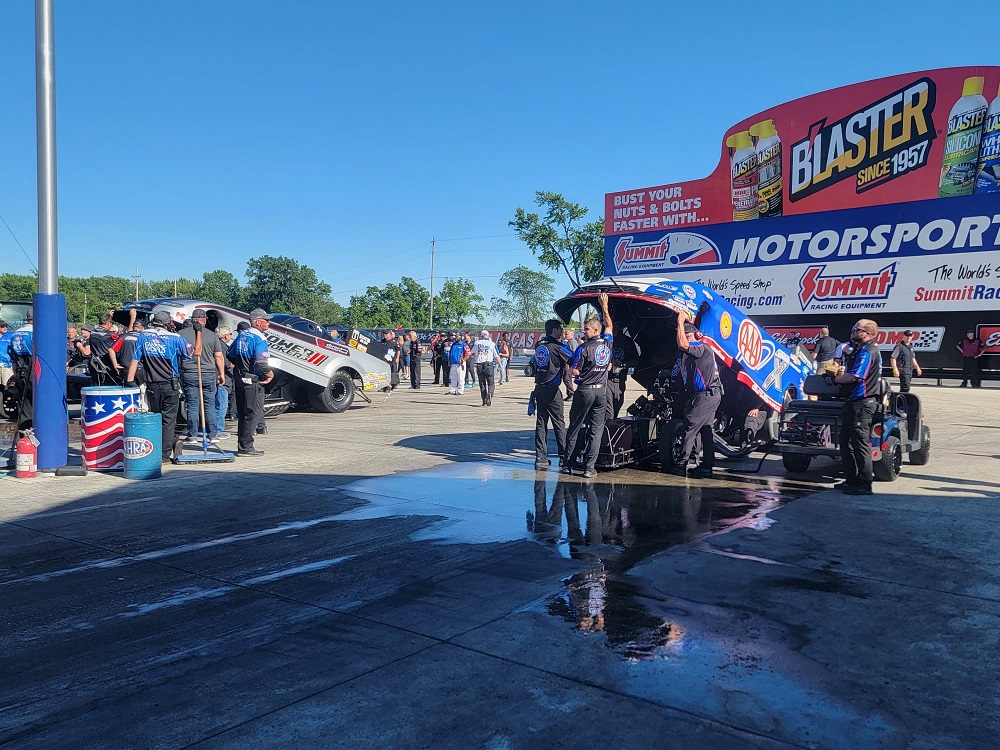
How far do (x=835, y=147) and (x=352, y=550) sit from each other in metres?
29.1

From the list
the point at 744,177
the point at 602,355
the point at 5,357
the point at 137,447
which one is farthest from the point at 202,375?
the point at 744,177

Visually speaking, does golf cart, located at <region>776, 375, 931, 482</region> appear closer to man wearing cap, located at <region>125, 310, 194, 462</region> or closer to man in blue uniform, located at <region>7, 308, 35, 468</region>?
man wearing cap, located at <region>125, 310, 194, 462</region>

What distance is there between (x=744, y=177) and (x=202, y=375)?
27129mm

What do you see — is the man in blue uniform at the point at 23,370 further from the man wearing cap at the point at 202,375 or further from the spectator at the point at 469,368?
the spectator at the point at 469,368

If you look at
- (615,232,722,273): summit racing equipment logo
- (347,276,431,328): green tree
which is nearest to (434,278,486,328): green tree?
(347,276,431,328): green tree

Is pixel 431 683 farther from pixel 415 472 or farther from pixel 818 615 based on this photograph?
pixel 415 472

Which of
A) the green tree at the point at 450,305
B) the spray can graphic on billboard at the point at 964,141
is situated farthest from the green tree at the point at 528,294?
the spray can graphic on billboard at the point at 964,141

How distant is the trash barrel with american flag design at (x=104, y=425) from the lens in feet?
29.1

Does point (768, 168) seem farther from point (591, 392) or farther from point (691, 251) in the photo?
point (591, 392)

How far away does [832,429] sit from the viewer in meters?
8.77

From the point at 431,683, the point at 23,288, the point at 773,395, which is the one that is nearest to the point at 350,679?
the point at 431,683

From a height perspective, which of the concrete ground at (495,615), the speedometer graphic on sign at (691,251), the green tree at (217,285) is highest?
the green tree at (217,285)

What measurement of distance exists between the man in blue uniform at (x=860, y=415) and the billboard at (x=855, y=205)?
20916 millimetres

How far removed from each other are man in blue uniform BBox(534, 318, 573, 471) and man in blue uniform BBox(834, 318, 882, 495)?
3105mm
